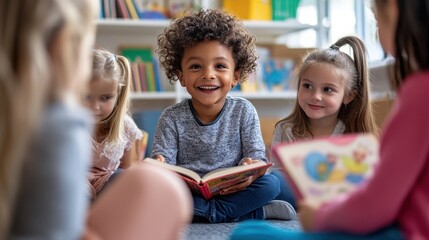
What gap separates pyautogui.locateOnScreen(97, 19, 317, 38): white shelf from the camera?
3631 mm

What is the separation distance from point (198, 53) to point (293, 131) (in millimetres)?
434

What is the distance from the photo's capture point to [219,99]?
7.41 ft

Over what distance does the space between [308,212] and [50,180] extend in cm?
44

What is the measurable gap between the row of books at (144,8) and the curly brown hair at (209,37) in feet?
4.26

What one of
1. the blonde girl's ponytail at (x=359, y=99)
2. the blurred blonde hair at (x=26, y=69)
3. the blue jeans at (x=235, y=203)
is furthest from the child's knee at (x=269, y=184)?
the blurred blonde hair at (x=26, y=69)

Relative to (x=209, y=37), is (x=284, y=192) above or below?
below

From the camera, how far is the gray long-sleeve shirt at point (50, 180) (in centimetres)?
77

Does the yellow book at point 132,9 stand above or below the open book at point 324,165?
above

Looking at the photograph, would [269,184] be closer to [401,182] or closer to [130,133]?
[130,133]

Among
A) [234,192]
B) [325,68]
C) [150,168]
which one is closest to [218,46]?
[325,68]

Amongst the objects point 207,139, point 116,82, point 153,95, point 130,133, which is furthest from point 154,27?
point 207,139

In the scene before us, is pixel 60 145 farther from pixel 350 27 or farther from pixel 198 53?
pixel 350 27

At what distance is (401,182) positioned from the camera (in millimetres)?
913

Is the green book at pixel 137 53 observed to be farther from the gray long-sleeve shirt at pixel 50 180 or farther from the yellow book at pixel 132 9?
the gray long-sleeve shirt at pixel 50 180
